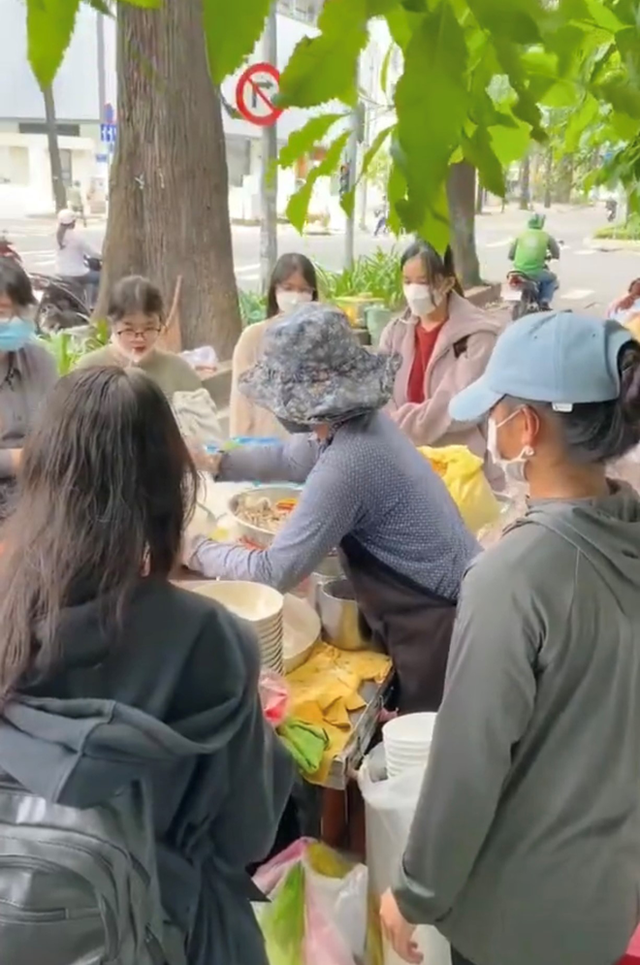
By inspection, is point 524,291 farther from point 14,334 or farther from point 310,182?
point 310,182

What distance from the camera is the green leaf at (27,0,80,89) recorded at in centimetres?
72

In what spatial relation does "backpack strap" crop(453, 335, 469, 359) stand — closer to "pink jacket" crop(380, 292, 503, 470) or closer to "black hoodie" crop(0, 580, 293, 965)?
"pink jacket" crop(380, 292, 503, 470)

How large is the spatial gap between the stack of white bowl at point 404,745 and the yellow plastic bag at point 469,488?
912mm

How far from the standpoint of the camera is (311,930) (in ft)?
7.36

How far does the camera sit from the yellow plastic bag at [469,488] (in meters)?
3.00

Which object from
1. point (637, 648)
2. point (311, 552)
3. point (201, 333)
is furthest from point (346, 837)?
point (201, 333)

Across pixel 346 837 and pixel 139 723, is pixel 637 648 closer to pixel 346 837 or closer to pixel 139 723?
pixel 139 723

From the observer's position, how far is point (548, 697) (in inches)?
57.7

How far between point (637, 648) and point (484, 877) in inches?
16.9

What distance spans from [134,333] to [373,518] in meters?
1.46

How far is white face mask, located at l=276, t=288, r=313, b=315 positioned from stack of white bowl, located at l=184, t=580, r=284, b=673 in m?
1.99

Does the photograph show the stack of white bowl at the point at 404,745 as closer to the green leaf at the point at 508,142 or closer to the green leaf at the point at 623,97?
the green leaf at the point at 508,142

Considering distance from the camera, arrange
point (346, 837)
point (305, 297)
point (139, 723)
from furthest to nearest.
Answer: point (305, 297) → point (346, 837) → point (139, 723)

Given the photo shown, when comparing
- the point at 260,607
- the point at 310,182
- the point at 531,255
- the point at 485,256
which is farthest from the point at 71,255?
the point at 485,256
